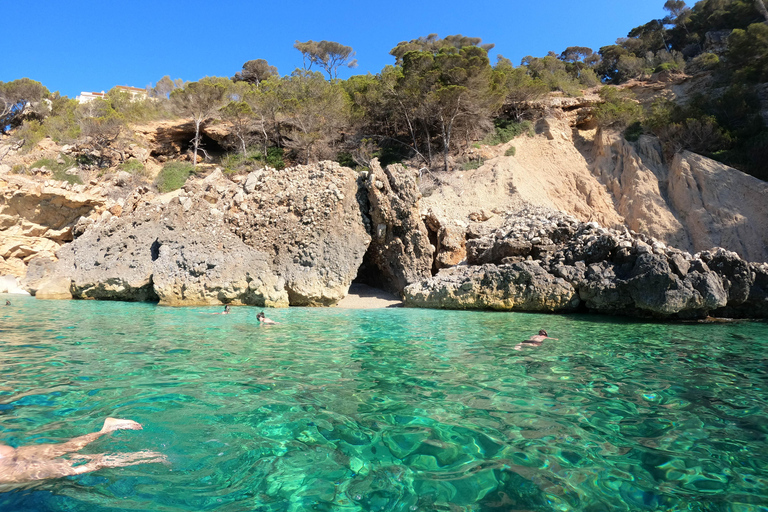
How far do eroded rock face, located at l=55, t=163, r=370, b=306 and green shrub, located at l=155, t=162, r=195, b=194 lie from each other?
965 centimetres

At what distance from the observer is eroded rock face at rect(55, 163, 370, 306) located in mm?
11727

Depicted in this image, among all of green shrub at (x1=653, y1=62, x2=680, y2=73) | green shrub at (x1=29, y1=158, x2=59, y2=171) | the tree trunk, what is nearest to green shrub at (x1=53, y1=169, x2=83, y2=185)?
green shrub at (x1=29, y1=158, x2=59, y2=171)

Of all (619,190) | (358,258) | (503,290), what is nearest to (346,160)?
(358,258)

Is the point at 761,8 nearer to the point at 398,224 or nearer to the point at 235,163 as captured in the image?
the point at 398,224

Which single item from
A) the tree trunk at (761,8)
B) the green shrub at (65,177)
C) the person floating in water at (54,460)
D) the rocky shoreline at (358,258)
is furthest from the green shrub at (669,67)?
the green shrub at (65,177)

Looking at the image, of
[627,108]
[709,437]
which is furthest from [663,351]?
[627,108]

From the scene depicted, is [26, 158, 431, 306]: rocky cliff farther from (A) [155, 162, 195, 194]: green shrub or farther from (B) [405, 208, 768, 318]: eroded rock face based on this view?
(A) [155, 162, 195, 194]: green shrub

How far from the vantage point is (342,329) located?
7.80 metres

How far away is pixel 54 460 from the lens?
2.37m

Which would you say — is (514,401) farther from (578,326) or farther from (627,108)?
(627,108)

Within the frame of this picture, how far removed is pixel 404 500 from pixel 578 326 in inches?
288

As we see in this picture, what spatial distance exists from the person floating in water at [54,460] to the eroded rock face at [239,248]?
9.32m

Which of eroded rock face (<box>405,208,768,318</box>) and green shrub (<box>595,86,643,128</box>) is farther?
green shrub (<box>595,86,643,128</box>)

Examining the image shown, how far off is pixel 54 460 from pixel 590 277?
10.8 meters
